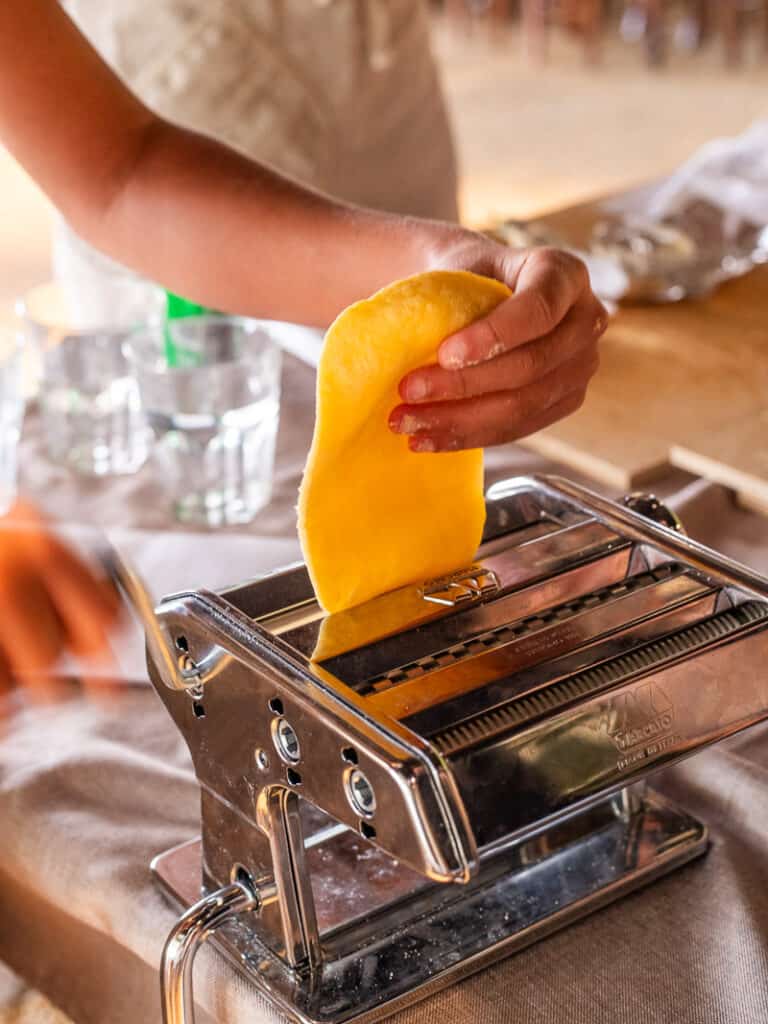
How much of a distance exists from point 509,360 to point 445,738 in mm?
213

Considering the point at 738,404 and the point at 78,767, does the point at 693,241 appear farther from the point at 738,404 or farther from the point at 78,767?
the point at 78,767

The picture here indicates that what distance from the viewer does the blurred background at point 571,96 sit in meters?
4.06

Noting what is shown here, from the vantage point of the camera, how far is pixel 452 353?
63cm

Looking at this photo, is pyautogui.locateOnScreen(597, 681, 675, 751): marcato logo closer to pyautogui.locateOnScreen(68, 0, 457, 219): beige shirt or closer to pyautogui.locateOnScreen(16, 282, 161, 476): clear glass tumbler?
pyautogui.locateOnScreen(16, 282, 161, 476): clear glass tumbler

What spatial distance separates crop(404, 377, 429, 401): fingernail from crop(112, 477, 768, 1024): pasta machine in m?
0.09

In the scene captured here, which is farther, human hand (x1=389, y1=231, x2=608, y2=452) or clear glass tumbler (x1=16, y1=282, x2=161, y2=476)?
clear glass tumbler (x1=16, y1=282, x2=161, y2=476)

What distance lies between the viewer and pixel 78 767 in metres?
0.79

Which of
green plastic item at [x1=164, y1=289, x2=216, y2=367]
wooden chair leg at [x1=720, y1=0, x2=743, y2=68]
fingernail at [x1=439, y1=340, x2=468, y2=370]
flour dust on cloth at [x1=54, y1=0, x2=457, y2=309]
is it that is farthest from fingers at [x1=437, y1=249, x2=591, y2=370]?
wooden chair leg at [x1=720, y1=0, x2=743, y2=68]

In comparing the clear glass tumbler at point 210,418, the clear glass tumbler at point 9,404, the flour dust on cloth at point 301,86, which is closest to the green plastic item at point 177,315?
the clear glass tumbler at point 210,418

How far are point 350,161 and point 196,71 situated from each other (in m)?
0.23

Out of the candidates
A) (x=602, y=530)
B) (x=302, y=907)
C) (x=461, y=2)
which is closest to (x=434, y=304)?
(x=602, y=530)

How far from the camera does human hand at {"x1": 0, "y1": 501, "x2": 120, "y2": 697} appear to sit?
56 cm

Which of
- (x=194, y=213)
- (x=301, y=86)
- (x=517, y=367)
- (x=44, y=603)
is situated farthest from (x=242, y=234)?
(x=301, y=86)

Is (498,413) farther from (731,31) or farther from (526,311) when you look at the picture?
(731,31)
